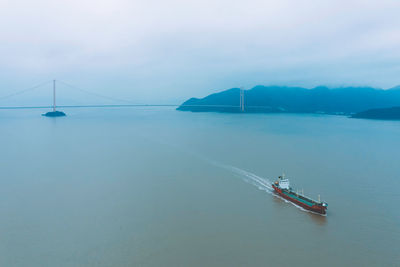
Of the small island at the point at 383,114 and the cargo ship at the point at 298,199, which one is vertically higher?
the small island at the point at 383,114

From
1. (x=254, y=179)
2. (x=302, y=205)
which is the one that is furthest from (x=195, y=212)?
(x=254, y=179)

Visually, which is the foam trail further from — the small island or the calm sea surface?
the small island

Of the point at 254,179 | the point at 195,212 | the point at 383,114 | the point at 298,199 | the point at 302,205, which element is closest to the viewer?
the point at 195,212

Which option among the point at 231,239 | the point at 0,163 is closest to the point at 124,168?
the point at 0,163

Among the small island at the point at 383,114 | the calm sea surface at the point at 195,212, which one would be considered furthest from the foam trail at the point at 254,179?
the small island at the point at 383,114

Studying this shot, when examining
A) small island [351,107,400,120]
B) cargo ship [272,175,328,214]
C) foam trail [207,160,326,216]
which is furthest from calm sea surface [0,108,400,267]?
small island [351,107,400,120]

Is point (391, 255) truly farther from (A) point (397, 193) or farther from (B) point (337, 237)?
(A) point (397, 193)

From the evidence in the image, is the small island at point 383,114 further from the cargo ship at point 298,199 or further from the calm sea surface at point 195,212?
the cargo ship at point 298,199

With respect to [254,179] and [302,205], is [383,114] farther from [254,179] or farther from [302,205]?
[302,205]
